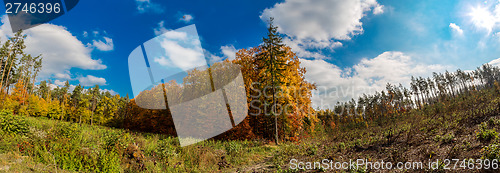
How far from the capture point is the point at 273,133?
60.2 feet

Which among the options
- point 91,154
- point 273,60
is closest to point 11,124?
point 91,154

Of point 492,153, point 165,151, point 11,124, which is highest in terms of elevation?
point 11,124

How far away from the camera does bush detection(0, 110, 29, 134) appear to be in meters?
8.07

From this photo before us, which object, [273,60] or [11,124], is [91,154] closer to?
[11,124]

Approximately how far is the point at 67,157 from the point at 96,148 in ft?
2.84

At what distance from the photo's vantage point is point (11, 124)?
8.30 metres

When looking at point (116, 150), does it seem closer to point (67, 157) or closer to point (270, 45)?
point (67, 157)

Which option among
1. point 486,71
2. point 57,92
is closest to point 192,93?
point 57,92

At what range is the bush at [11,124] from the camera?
8.07 meters

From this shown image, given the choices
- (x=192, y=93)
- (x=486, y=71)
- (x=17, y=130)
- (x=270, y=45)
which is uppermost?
(x=486, y=71)

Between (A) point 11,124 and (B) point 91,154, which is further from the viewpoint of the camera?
(A) point 11,124
